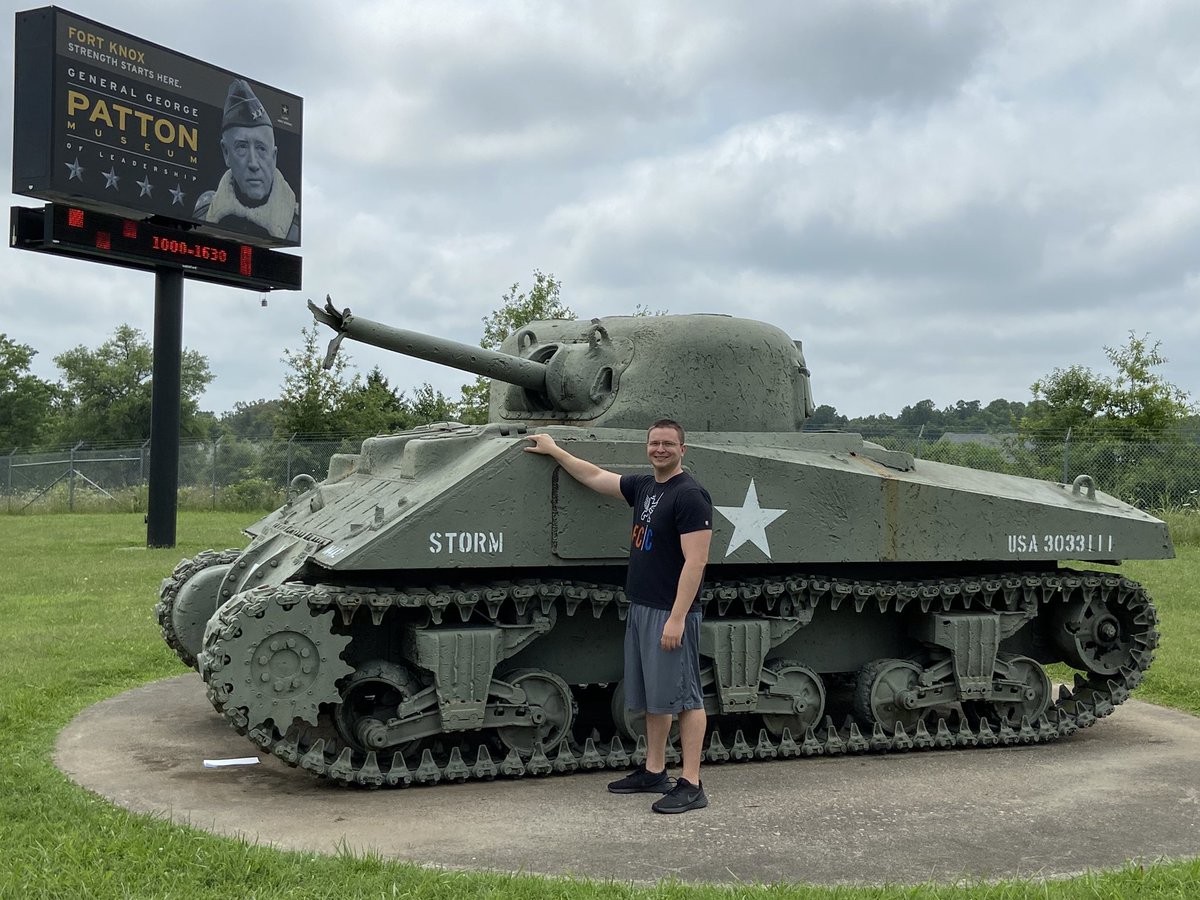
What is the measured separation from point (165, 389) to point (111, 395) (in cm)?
4209

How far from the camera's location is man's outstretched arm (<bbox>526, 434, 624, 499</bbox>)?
7.49m

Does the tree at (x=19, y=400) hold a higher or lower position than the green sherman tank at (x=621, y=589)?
higher

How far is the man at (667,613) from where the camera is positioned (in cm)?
680

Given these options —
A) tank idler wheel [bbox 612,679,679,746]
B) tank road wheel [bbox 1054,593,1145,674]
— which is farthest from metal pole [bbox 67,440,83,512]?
tank road wheel [bbox 1054,593,1145,674]

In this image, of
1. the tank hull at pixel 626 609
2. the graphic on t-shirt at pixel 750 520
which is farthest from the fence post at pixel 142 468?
the graphic on t-shirt at pixel 750 520

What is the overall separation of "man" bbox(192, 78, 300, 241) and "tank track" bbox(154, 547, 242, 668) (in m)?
11.8

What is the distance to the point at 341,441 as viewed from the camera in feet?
101

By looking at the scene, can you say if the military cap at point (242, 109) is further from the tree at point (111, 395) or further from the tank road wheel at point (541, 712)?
the tree at point (111, 395)

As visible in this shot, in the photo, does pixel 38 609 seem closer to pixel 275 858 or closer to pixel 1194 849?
pixel 275 858

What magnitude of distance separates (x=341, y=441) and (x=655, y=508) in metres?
24.8

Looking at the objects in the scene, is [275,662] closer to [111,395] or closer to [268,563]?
[268,563]

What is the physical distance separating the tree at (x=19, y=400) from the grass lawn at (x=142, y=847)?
49.1 meters

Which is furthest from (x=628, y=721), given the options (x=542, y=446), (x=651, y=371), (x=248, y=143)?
(x=248, y=143)

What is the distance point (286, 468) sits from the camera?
32.0m
